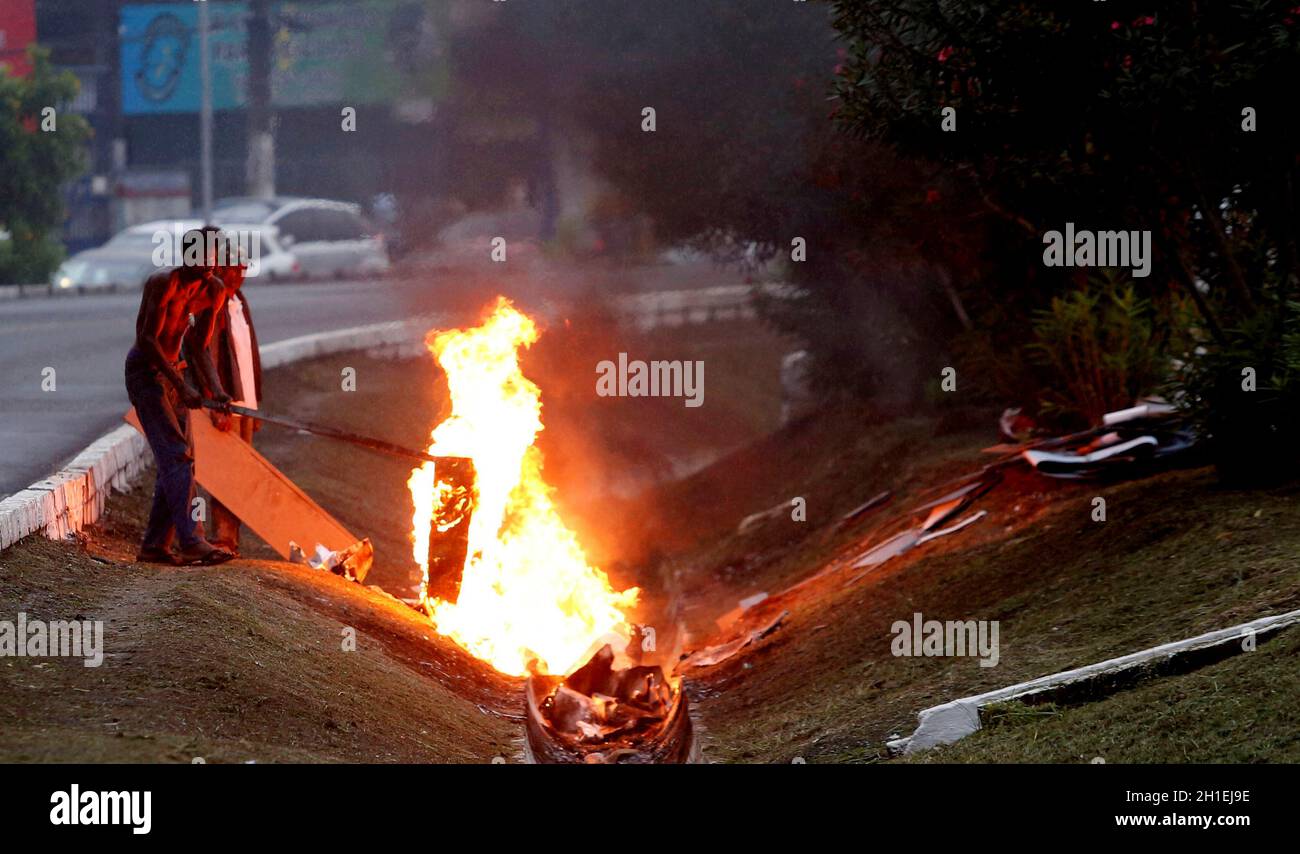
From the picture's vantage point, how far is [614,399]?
25156mm

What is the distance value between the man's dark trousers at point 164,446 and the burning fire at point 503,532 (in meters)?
2.41

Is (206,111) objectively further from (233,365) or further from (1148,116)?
(1148,116)

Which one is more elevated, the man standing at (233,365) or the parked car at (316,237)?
the parked car at (316,237)

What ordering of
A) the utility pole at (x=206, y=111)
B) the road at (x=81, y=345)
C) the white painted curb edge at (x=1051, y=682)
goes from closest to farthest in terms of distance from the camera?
the white painted curb edge at (x=1051, y=682) < the road at (x=81, y=345) < the utility pole at (x=206, y=111)

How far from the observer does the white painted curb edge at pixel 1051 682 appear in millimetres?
8164

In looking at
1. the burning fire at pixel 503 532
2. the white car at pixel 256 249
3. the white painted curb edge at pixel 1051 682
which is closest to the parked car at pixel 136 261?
the white car at pixel 256 249

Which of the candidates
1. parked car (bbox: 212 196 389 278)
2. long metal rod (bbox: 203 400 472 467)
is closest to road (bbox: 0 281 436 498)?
parked car (bbox: 212 196 389 278)

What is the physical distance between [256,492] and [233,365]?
3.13 ft

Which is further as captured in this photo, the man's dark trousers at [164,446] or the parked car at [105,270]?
the parked car at [105,270]

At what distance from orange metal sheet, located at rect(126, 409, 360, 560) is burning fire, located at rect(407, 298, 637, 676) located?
2.99 ft

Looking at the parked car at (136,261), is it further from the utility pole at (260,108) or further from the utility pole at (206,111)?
the utility pole at (206,111)

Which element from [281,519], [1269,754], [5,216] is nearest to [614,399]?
[281,519]

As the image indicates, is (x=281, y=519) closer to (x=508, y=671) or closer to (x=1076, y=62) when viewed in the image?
(x=508, y=671)

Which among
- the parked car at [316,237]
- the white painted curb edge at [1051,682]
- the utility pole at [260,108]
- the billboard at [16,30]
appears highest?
the billboard at [16,30]
